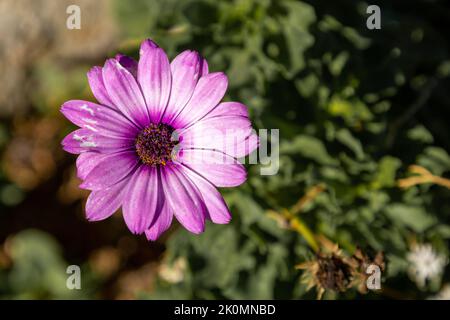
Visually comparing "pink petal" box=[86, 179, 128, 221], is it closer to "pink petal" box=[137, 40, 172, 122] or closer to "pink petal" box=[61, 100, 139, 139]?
"pink petal" box=[61, 100, 139, 139]

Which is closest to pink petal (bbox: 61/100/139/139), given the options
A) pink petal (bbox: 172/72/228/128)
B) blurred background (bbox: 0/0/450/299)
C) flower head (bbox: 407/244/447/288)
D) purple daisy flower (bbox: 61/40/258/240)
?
purple daisy flower (bbox: 61/40/258/240)

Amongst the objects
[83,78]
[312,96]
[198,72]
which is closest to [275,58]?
[312,96]

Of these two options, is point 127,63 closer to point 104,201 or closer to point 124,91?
point 124,91

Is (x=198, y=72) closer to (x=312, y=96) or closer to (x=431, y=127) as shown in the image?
(x=312, y=96)

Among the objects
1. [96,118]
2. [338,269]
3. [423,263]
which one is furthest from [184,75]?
[423,263]

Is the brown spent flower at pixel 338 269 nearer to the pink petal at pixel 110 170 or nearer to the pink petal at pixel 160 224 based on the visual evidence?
the pink petal at pixel 160 224

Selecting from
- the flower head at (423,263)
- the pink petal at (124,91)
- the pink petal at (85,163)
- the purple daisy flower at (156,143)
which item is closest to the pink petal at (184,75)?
the purple daisy flower at (156,143)

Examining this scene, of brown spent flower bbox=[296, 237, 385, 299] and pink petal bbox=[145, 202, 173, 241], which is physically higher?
pink petal bbox=[145, 202, 173, 241]
